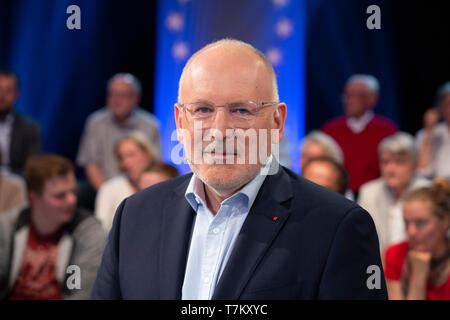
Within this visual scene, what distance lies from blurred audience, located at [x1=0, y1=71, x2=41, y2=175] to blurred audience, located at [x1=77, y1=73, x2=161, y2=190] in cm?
44

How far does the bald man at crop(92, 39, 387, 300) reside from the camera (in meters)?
1.32

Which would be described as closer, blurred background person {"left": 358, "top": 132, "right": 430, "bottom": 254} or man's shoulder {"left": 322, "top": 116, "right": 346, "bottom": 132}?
blurred background person {"left": 358, "top": 132, "right": 430, "bottom": 254}

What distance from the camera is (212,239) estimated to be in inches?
54.3

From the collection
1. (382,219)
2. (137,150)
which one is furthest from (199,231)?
(137,150)

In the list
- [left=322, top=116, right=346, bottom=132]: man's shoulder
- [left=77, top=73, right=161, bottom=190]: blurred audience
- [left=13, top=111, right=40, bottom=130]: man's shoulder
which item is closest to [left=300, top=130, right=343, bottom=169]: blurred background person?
[left=322, top=116, right=346, bottom=132]: man's shoulder

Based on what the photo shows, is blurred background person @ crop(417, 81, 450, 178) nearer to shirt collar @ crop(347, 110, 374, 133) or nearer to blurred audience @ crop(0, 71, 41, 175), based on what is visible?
shirt collar @ crop(347, 110, 374, 133)

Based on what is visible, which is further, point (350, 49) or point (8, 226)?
point (350, 49)

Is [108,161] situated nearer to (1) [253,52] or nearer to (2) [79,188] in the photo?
(2) [79,188]

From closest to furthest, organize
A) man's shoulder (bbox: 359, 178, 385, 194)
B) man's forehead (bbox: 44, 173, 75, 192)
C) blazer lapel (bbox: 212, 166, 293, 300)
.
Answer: blazer lapel (bbox: 212, 166, 293, 300) < man's forehead (bbox: 44, 173, 75, 192) < man's shoulder (bbox: 359, 178, 385, 194)

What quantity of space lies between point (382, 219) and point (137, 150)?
1.63 meters

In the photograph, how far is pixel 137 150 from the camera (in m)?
4.04

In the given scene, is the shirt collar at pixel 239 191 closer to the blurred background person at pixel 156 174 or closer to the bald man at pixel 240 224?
the bald man at pixel 240 224

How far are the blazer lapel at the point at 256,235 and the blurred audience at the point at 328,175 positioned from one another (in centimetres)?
133

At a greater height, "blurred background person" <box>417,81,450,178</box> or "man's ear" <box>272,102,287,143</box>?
"man's ear" <box>272,102,287,143</box>
